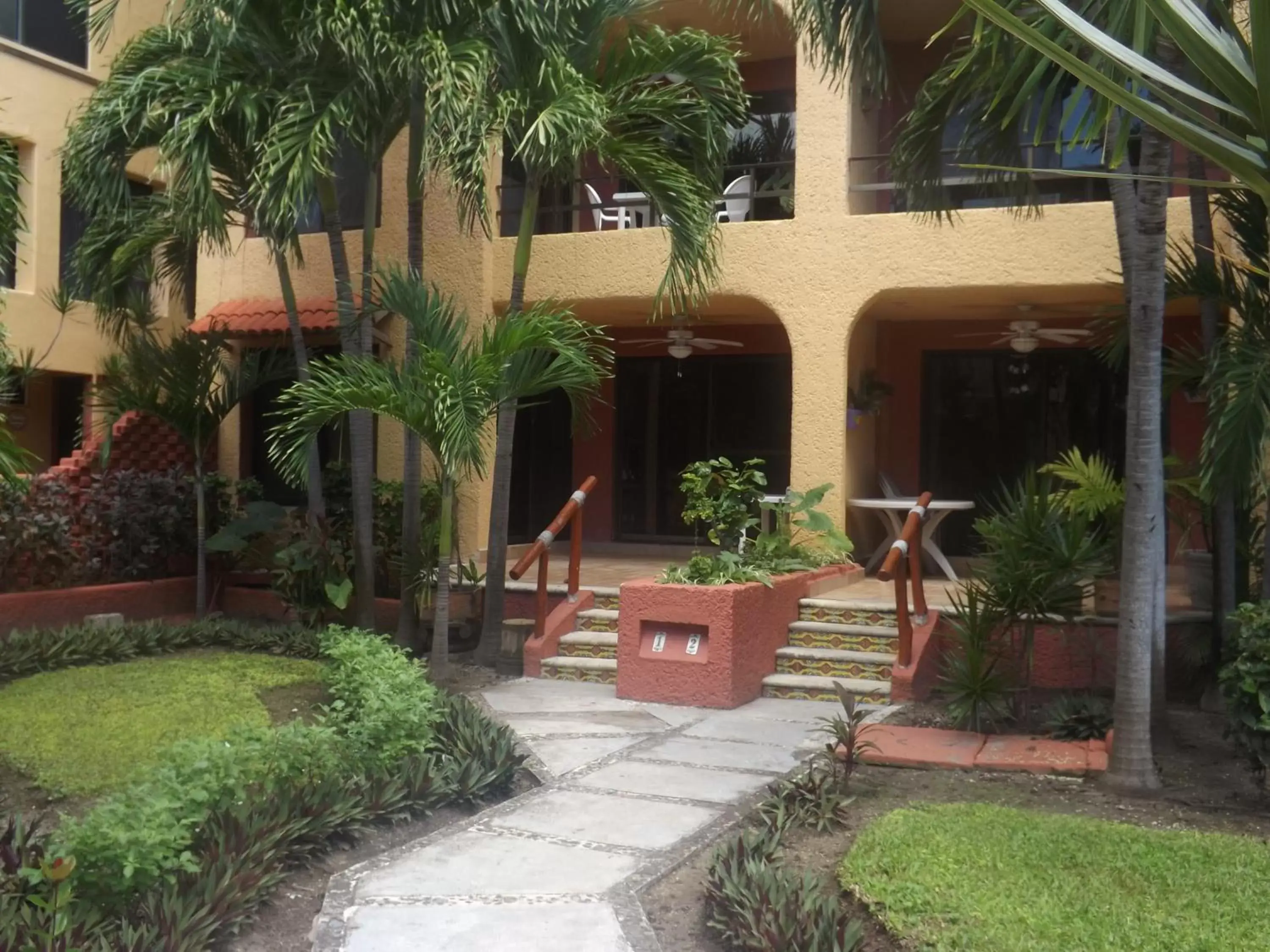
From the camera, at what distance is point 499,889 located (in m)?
4.59

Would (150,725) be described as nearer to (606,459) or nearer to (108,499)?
(108,499)

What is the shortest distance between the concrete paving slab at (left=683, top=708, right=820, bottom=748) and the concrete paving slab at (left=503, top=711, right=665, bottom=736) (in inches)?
10.4

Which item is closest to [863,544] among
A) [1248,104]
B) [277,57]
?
[277,57]

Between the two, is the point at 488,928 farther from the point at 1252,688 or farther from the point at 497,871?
the point at 1252,688

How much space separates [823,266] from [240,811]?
7371 millimetres

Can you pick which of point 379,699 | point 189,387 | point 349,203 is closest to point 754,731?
point 379,699

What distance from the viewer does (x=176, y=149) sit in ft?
28.0

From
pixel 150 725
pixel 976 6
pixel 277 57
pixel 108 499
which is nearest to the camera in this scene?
pixel 976 6

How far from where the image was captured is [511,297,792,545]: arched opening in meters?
13.6

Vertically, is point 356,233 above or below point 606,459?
above

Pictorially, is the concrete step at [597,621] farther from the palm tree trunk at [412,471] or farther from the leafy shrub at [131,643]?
the leafy shrub at [131,643]

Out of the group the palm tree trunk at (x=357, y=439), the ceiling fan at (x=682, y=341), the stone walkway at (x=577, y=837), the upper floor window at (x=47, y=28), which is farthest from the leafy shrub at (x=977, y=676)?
the upper floor window at (x=47, y=28)

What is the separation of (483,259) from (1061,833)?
8.29m

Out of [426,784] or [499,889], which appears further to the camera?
[426,784]
